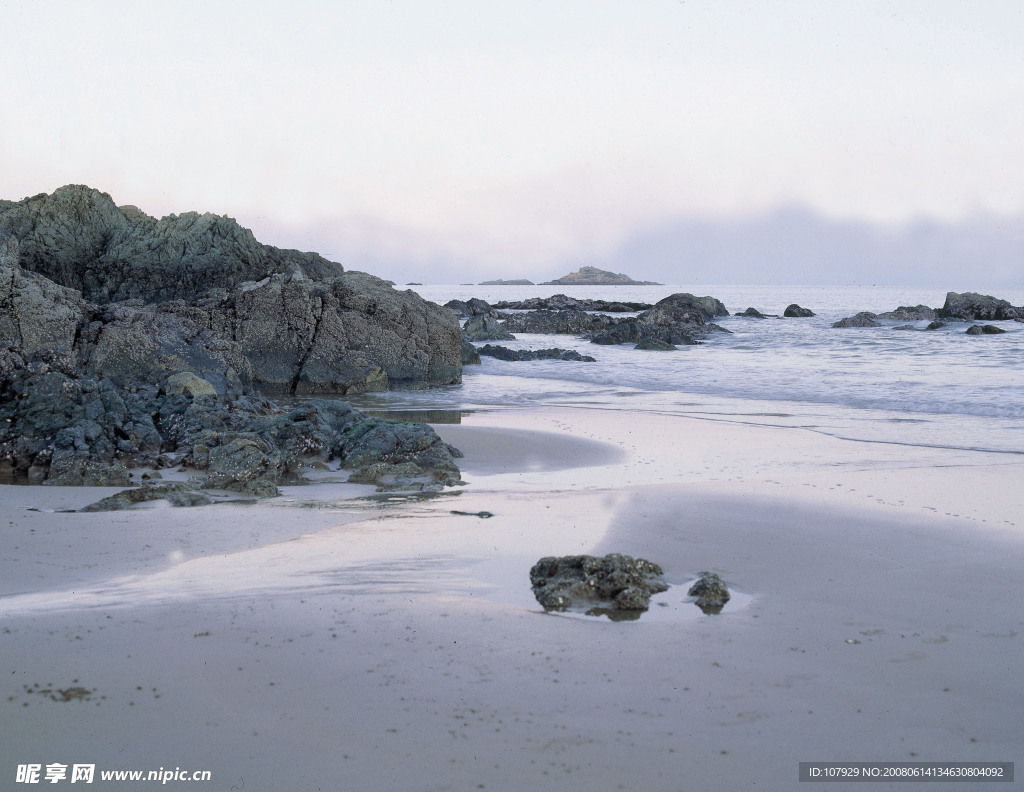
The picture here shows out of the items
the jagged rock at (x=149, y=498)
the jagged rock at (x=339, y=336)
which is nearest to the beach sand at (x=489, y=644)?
the jagged rock at (x=149, y=498)

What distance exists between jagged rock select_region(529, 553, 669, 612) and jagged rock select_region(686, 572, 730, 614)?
0.59ft

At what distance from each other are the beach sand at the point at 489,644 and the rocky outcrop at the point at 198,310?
521cm

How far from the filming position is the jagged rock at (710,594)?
3.88 m

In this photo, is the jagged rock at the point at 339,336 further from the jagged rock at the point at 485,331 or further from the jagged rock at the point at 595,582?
the jagged rock at the point at 485,331

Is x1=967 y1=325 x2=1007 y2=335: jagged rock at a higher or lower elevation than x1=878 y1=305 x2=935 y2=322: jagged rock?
lower

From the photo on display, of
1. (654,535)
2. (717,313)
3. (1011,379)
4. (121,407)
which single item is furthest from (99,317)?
(717,313)

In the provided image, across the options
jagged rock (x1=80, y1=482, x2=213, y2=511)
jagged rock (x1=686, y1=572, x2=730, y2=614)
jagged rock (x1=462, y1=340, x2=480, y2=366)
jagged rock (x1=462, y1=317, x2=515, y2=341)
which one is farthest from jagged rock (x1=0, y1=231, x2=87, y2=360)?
jagged rock (x1=462, y1=317, x2=515, y2=341)

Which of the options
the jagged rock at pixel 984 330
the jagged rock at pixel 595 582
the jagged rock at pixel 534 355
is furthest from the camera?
the jagged rock at pixel 984 330

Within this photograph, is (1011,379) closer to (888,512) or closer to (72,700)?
(888,512)

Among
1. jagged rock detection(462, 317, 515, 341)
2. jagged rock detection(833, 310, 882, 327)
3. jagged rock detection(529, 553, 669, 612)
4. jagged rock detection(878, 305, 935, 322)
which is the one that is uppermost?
jagged rock detection(878, 305, 935, 322)

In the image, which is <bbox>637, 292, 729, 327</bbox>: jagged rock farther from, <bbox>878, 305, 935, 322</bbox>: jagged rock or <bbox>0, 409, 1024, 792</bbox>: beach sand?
<bbox>0, 409, 1024, 792</bbox>: beach sand

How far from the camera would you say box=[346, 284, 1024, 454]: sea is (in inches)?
422

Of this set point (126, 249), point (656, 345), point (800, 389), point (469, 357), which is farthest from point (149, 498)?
point (656, 345)

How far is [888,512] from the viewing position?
586 cm
